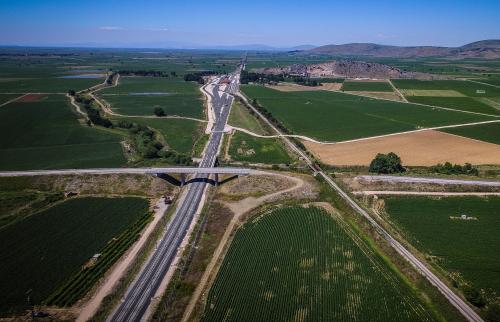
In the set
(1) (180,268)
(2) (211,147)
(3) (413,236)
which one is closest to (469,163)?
(3) (413,236)

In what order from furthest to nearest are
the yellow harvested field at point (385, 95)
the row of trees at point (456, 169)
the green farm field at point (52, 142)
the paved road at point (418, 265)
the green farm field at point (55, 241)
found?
1. the yellow harvested field at point (385, 95)
2. the green farm field at point (52, 142)
3. the row of trees at point (456, 169)
4. the green farm field at point (55, 241)
5. the paved road at point (418, 265)

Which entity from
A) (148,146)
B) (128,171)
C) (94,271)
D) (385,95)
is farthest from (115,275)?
(385,95)

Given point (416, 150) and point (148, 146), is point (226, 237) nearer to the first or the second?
point (148, 146)

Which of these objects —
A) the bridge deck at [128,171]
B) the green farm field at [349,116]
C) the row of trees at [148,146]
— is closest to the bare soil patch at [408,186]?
the bridge deck at [128,171]

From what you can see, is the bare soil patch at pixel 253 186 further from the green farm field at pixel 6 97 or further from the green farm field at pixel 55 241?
the green farm field at pixel 6 97

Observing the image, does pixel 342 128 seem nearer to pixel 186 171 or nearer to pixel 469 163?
pixel 469 163

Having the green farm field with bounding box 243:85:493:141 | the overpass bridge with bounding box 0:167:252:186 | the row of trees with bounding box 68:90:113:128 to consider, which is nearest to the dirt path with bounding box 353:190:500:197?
the overpass bridge with bounding box 0:167:252:186
